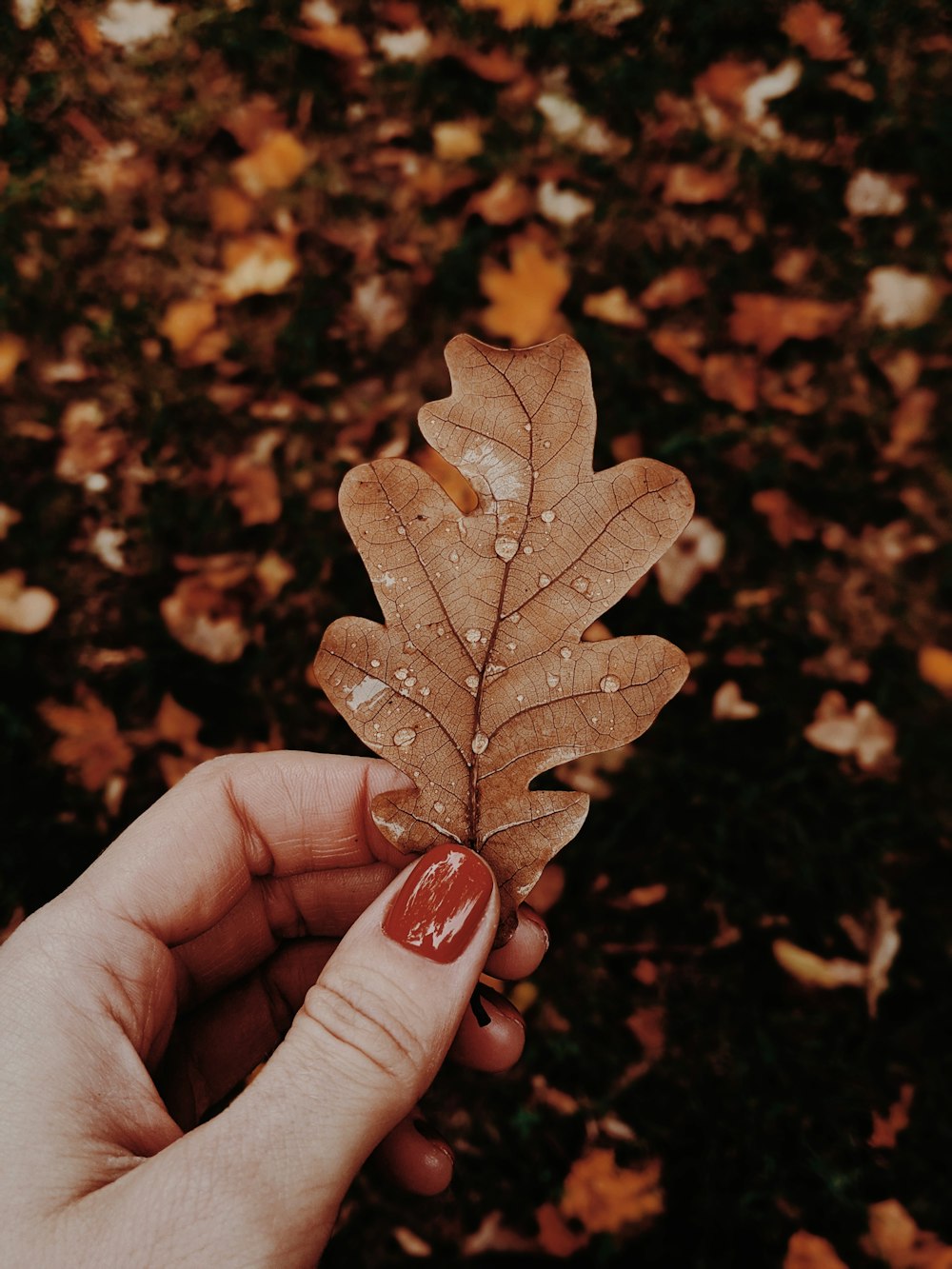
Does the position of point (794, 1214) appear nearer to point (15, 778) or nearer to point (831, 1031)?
point (831, 1031)

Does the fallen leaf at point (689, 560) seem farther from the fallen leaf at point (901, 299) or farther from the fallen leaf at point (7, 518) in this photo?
the fallen leaf at point (7, 518)

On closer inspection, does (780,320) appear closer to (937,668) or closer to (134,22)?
(937,668)

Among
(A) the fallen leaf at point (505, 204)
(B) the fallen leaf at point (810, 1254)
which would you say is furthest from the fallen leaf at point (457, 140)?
(B) the fallen leaf at point (810, 1254)

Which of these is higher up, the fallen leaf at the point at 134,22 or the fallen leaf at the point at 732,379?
the fallen leaf at the point at 134,22

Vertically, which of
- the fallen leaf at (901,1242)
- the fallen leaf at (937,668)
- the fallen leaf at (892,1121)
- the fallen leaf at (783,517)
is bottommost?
the fallen leaf at (901,1242)

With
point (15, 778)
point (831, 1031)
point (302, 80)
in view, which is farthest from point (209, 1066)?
point (302, 80)

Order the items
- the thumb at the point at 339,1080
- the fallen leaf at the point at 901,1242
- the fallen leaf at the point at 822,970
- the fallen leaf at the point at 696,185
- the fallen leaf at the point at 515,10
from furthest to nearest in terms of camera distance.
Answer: the fallen leaf at the point at 515,10 → the fallen leaf at the point at 696,185 → the fallen leaf at the point at 822,970 → the fallen leaf at the point at 901,1242 → the thumb at the point at 339,1080

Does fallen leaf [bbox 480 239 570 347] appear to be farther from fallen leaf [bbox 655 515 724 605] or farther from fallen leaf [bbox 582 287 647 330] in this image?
fallen leaf [bbox 655 515 724 605]
